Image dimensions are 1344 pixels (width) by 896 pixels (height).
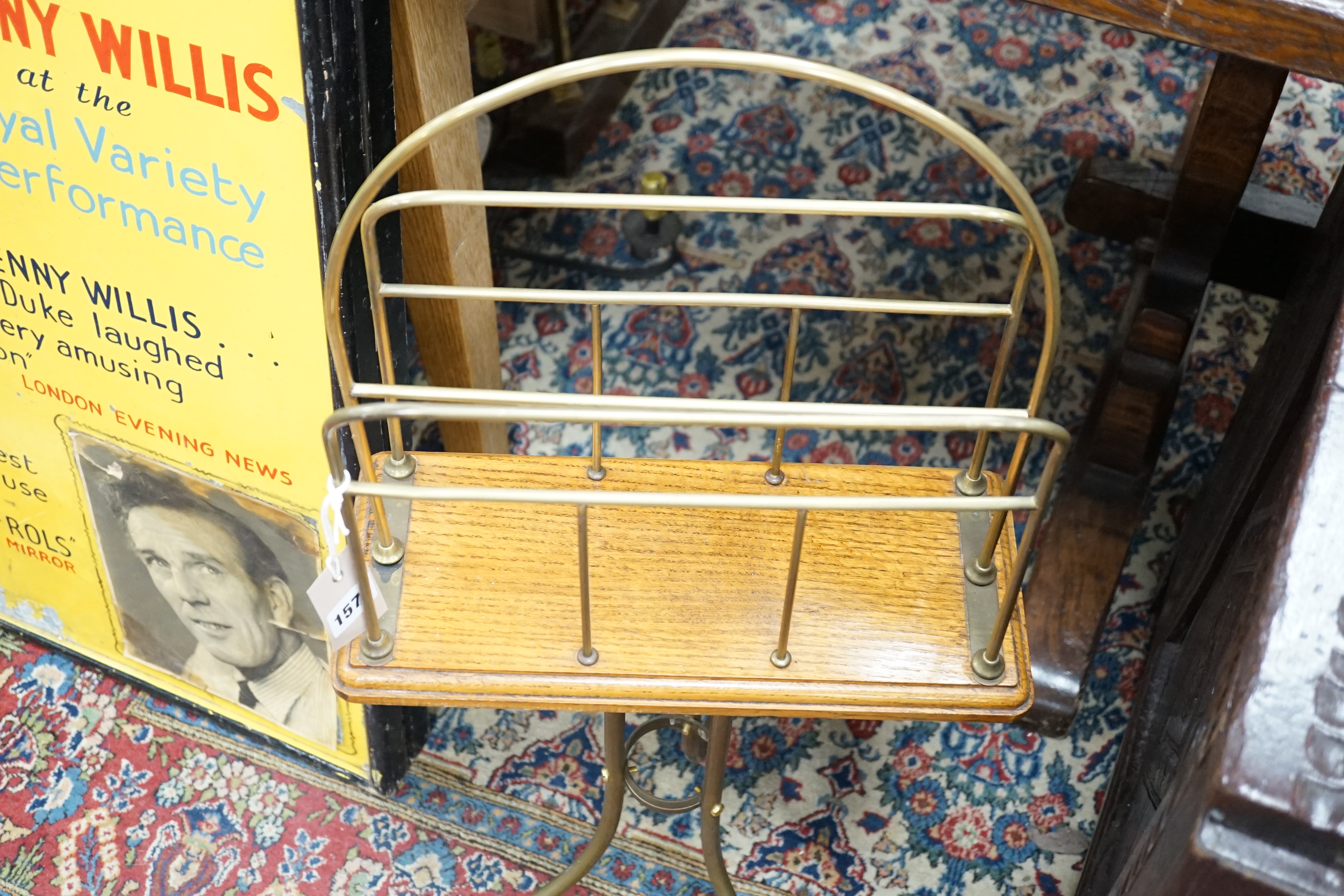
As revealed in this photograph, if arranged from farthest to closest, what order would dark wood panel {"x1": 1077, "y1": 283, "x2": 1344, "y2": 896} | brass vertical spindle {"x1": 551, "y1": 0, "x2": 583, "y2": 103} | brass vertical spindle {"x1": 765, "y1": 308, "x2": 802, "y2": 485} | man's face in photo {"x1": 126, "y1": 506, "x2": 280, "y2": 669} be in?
brass vertical spindle {"x1": 551, "y1": 0, "x2": 583, "y2": 103} → man's face in photo {"x1": 126, "y1": 506, "x2": 280, "y2": 669} → brass vertical spindle {"x1": 765, "y1": 308, "x2": 802, "y2": 485} → dark wood panel {"x1": 1077, "y1": 283, "x2": 1344, "y2": 896}

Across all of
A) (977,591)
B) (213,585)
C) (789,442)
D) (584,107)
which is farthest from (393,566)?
(584,107)

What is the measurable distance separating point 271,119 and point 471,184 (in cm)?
25

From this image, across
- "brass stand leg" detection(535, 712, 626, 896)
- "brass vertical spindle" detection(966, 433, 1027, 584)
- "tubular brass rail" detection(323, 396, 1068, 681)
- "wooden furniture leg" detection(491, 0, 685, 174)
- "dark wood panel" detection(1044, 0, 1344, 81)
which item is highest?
"dark wood panel" detection(1044, 0, 1344, 81)

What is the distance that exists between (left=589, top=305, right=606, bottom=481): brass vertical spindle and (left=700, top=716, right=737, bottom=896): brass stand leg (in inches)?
8.6

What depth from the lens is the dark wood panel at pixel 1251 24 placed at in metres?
0.78

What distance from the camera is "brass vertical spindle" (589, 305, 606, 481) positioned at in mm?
838

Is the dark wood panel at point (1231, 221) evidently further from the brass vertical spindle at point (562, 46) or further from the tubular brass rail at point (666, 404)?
the tubular brass rail at point (666, 404)

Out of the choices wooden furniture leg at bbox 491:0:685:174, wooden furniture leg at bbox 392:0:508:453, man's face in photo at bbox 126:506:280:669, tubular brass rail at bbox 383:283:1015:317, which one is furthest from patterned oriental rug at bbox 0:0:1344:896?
tubular brass rail at bbox 383:283:1015:317

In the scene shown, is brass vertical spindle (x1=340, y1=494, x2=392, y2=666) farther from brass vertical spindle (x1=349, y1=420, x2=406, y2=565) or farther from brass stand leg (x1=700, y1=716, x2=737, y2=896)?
brass stand leg (x1=700, y1=716, x2=737, y2=896)

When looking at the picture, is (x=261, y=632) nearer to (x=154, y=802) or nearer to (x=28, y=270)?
(x=154, y=802)

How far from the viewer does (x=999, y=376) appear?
83cm

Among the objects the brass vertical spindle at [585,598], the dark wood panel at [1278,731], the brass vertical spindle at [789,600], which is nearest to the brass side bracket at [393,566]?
the brass vertical spindle at [585,598]

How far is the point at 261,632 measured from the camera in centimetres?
126

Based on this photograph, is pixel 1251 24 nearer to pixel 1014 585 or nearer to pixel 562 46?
pixel 1014 585
